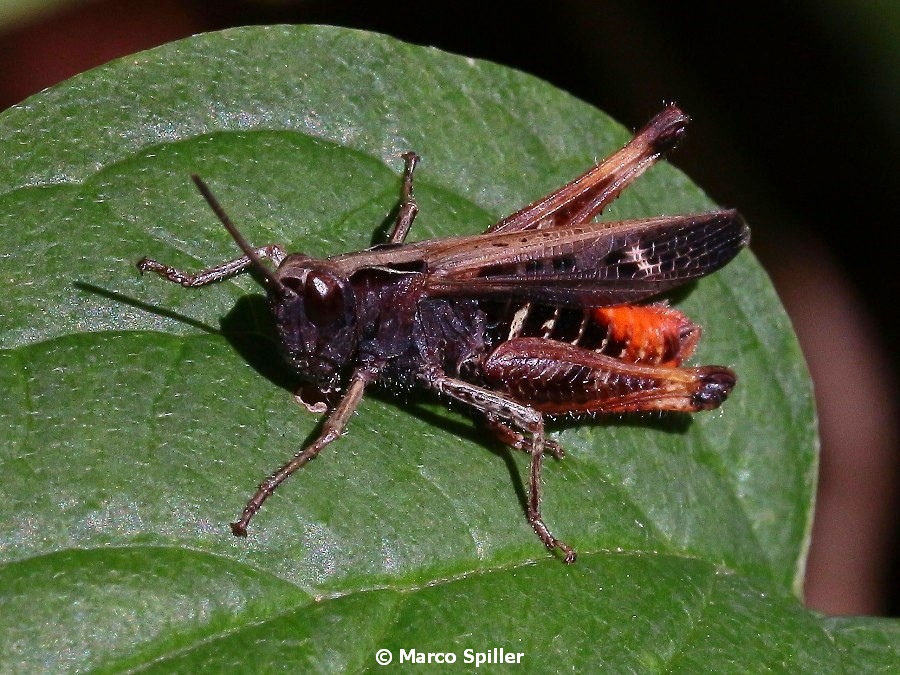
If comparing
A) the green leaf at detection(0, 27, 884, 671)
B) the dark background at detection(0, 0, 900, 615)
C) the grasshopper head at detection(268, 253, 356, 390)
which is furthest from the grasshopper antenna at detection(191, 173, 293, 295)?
the dark background at detection(0, 0, 900, 615)

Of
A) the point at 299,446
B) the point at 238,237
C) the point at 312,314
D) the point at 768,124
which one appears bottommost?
the point at 299,446

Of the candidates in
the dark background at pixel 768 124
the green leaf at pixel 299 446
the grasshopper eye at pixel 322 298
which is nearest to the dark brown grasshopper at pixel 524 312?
the grasshopper eye at pixel 322 298

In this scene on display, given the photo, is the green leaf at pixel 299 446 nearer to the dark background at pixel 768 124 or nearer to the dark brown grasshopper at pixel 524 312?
the dark brown grasshopper at pixel 524 312

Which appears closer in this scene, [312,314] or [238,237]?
[238,237]

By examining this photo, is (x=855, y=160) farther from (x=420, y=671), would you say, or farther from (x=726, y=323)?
(x=420, y=671)

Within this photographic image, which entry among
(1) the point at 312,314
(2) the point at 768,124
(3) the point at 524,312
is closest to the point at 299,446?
(1) the point at 312,314

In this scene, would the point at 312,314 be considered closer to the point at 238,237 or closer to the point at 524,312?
the point at 238,237

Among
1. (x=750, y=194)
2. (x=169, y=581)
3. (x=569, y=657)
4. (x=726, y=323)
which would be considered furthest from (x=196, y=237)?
(x=750, y=194)
